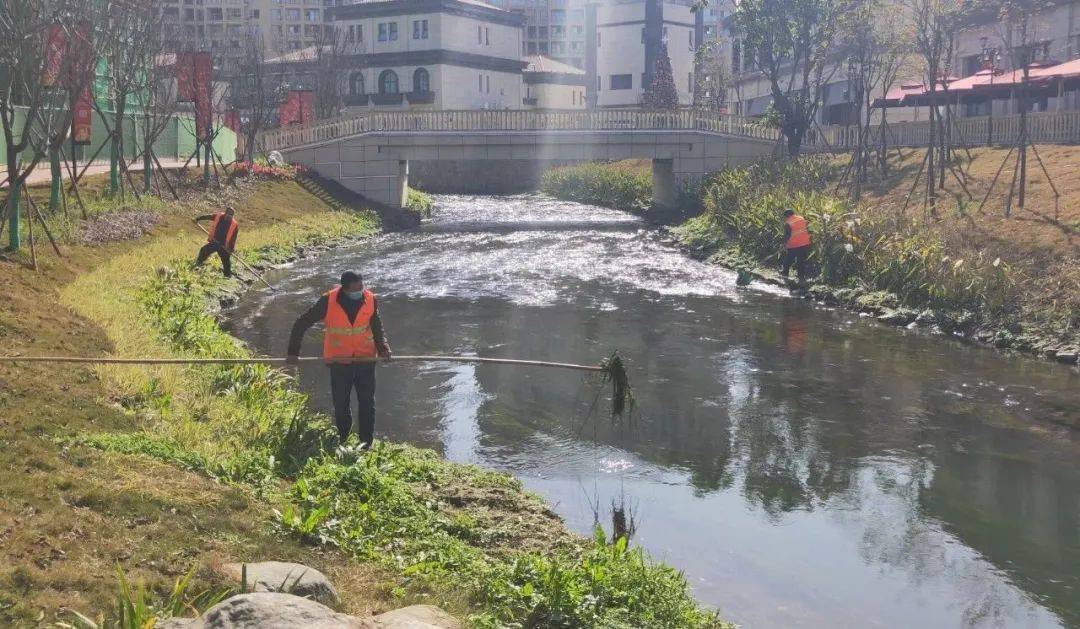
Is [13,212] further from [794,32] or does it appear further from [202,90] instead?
[794,32]

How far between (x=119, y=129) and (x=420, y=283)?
9.17 metres

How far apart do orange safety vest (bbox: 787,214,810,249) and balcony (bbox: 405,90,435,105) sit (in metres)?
50.4

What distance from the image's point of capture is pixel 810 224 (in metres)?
28.8

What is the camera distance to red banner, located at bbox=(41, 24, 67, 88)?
20.1 metres

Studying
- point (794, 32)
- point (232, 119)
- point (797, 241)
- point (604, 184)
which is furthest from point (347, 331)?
point (232, 119)

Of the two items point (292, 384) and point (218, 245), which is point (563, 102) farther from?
point (292, 384)

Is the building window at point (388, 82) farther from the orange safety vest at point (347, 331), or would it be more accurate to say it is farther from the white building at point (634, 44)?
the orange safety vest at point (347, 331)

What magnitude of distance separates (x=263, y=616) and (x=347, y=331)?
600 centimetres

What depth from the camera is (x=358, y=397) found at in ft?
39.4

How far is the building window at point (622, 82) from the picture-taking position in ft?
291

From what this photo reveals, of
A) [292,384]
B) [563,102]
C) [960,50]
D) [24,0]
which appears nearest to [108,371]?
[292,384]

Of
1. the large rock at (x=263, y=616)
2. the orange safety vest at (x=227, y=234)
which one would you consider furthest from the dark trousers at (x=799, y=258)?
the large rock at (x=263, y=616)

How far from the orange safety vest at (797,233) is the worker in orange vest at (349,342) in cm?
1716

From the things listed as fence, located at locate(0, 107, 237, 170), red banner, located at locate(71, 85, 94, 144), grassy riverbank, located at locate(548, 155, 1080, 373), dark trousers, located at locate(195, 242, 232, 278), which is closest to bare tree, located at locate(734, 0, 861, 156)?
grassy riverbank, located at locate(548, 155, 1080, 373)
